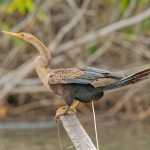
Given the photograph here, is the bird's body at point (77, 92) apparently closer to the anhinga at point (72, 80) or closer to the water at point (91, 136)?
the anhinga at point (72, 80)

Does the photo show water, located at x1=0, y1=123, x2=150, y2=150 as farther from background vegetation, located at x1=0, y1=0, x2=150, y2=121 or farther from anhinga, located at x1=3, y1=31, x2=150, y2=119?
anhinga, located at x1=3, y1=31, x2=150, y2=119

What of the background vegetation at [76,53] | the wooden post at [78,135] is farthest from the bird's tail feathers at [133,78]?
the background vegetation at [76,53]

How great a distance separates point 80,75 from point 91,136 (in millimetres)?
4703

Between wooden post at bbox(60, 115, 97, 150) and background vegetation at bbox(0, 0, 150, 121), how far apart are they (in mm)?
5643

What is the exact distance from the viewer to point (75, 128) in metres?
2.63

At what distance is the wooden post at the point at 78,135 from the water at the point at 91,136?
371cm

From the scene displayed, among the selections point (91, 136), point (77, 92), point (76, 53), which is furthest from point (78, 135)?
point (76, 53)

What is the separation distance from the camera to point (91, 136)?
742 cm

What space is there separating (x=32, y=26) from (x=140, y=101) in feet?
7.07

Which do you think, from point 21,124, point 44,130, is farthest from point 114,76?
point 21,124

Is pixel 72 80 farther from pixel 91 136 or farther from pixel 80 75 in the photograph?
pixel 91 136

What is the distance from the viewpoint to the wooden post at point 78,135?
2501mm

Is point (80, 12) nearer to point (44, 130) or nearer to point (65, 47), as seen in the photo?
point (65, 47)

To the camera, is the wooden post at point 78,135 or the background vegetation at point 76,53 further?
the background vegetation at point 76,53
